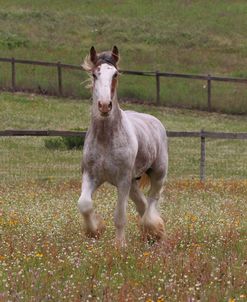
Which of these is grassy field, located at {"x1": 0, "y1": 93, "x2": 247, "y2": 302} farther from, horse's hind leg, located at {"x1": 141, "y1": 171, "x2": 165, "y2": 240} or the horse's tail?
the horse's tail

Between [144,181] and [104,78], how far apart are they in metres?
2.69

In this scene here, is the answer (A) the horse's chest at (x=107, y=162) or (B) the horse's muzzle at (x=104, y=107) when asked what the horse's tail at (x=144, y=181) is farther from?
(B) the horse's muzzle at (x=104, y=107)

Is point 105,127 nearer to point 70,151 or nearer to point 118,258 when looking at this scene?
point 118,258

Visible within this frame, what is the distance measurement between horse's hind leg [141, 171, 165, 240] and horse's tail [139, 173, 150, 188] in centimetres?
9

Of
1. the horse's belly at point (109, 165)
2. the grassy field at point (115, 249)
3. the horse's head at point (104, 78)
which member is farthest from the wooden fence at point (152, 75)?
the horse's belly at point (109, 165)

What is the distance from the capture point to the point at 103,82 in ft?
33.9

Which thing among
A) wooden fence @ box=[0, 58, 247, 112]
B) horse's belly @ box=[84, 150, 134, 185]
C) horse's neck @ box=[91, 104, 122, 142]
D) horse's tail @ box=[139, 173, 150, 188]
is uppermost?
horse's neck @ box=[91, 104, 122, 142]

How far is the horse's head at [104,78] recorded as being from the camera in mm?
10195

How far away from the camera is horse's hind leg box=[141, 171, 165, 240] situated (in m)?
11.4

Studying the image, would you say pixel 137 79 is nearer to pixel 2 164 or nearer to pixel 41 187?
pixel 2 164

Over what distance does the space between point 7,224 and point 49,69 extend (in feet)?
106

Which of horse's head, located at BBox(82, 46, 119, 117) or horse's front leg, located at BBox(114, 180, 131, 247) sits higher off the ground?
horse's head, located at BBox(82, 46, 119, 117)

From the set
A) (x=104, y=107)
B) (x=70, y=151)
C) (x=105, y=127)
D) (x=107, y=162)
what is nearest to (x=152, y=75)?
(x=70, y=151)

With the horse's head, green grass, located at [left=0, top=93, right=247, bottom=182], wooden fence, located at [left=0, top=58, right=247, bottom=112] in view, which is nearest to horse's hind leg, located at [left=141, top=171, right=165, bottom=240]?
the horse's head
